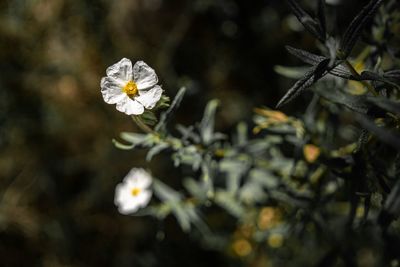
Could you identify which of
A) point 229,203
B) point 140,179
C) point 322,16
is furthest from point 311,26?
point 140,179

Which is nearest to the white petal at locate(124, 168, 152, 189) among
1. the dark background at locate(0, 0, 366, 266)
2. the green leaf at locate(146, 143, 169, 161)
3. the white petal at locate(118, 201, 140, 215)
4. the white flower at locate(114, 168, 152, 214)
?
the white flower at locate(114, 168, 152, 214)

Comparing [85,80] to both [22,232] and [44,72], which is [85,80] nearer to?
[44,72]

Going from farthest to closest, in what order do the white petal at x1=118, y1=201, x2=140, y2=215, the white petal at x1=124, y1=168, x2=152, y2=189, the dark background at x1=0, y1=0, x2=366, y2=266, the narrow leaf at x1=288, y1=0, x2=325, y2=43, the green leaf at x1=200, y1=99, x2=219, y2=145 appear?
the dark background at x1=0, y1=0, x2=366, y2=266 → the white petal at x1=124, y1=168, x2=152, y2=189 → the white petal at x1=118, y1=201, x2=140, y2=215 → the green leaf at x1=200, y1=99, x2=219, y2=145 → the narrow leaf at x1=288, y1=0, x2=325, y2=43

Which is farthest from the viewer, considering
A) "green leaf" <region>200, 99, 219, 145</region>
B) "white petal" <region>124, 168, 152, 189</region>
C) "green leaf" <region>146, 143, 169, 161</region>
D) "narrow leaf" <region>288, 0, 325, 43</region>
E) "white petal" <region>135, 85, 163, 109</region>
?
"white petal" <region>124, 168, 152, 189</region>

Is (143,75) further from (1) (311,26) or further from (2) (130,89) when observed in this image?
(1) (311,26)

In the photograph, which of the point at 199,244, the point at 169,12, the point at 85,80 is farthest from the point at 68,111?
the point at 199,244

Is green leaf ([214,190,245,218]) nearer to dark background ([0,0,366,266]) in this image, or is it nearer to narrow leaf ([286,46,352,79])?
dark background ([0,0,366,266])
